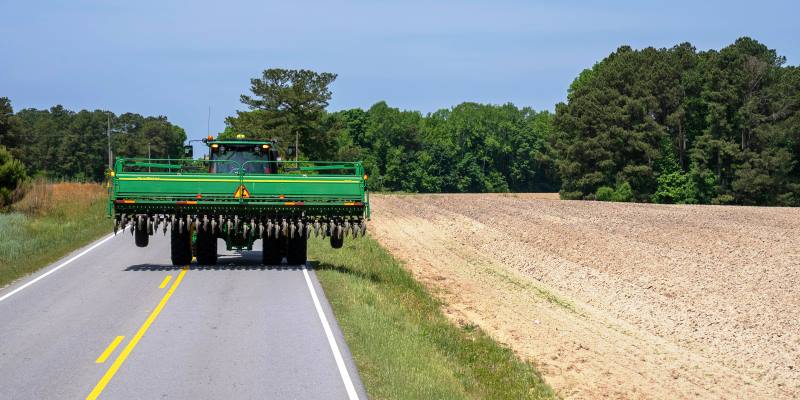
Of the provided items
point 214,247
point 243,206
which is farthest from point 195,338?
point 214,247

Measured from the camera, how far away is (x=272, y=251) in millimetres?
23188

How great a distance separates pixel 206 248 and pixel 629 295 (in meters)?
12.3

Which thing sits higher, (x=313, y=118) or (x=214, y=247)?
(x=313, y=118)

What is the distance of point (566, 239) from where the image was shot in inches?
1556

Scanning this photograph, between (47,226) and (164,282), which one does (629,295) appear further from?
(47,226)

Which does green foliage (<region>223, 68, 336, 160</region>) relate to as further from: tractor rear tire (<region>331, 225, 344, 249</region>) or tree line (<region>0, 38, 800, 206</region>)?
tractor rear tire (<region>331, 225, 344, 249</region>)

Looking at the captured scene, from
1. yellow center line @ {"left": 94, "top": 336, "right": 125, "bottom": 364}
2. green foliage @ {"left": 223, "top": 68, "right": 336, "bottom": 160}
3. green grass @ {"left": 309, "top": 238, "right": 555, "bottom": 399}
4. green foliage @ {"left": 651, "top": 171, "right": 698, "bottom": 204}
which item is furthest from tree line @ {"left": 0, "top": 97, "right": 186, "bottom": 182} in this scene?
yellow center line @ {"left": 94, "top": 336, "right": 125, "bottom": 364}

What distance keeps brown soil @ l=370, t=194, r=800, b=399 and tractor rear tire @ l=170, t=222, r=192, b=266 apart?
276 inches

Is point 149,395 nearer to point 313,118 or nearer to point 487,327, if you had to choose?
point 487,327

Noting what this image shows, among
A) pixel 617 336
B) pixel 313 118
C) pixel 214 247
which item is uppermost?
pixel 313 118

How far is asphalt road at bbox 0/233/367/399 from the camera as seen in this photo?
442 inches

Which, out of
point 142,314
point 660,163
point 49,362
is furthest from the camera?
point 660,163

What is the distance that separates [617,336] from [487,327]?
3.04m

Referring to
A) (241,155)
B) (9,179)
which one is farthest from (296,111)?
(241,155)
